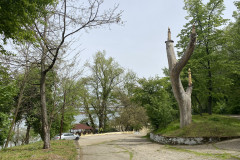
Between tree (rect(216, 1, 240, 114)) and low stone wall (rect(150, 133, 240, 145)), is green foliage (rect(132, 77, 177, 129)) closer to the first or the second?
low stone wall (rect(150, 133, 240, 145))

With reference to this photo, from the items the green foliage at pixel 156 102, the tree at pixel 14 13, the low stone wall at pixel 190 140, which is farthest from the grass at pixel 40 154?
the green foliage at pixel 156 102

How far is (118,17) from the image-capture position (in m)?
8.94

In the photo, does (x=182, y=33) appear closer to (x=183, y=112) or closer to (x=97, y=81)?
(x=183, y=112)

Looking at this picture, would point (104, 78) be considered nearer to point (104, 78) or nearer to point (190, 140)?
point (104, 78)

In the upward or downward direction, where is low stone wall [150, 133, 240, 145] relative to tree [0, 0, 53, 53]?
downward

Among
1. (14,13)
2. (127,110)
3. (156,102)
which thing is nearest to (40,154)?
(14,13)

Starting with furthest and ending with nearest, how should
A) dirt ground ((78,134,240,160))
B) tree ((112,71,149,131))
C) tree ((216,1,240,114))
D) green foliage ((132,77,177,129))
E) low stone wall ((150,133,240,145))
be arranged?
tree ((112,71,149,131))
tree ((216,1,240,114))
green foliage ((132,77,177,129))
low stone wall ((150,133,240,145))
dirt ground ((78,134,240,160))

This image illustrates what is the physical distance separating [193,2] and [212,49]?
5.99m

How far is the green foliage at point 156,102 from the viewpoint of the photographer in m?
16.4

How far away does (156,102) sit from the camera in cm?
1664

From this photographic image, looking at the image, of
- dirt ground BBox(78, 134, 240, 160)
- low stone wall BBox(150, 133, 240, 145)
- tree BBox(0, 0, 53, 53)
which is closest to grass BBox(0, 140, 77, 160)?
dirt ground BBox(78, 134, 240, 160)

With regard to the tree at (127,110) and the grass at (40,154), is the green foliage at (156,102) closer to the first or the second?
the tree at (127,110)

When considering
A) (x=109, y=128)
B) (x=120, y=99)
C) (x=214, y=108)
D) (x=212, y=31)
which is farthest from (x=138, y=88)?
(x=214, y=108)

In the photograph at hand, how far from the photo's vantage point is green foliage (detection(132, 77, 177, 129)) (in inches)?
644
